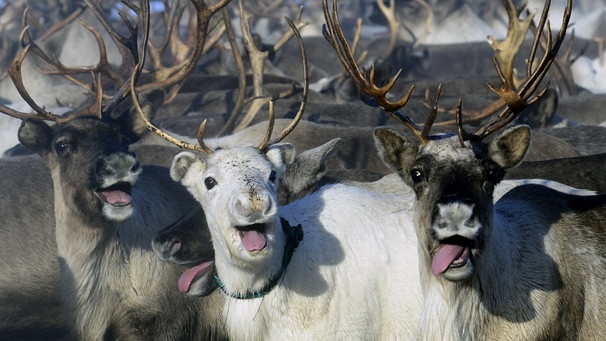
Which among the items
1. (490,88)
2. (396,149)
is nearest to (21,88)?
(396,149)

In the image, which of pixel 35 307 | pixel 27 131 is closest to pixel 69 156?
pixel 27 131

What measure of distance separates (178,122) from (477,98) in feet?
10.3

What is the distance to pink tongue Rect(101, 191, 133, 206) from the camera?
5.46 metres

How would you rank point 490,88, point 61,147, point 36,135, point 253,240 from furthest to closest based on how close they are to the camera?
point 36,135 → point 61,147 → point 490,88 → point 253,240

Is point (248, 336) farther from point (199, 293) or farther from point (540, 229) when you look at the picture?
point (540, 229)

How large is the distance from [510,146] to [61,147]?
3019mm

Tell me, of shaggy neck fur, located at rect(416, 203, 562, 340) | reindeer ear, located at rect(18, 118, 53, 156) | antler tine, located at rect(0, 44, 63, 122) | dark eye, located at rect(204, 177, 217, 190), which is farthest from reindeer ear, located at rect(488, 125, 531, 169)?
antler tine, located at rect(0, 44, 63, 122)

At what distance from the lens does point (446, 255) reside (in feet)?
12.2

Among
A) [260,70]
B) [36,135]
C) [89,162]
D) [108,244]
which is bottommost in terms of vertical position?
[108,244]

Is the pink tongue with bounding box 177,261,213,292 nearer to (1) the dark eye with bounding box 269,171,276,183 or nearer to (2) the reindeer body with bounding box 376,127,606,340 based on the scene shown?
(1) the dark eye with bounding box 269,171,276,183

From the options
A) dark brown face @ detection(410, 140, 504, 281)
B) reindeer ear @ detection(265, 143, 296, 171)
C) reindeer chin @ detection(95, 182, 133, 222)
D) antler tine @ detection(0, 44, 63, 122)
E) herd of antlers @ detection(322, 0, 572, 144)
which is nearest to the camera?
dark brown face @ detection(410, 140, 504, 281)

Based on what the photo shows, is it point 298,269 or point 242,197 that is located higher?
point 242,197

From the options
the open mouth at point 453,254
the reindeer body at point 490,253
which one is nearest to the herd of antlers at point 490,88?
the reindeer body at point 490,253

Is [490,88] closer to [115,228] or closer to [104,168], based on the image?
[104,168]
